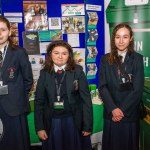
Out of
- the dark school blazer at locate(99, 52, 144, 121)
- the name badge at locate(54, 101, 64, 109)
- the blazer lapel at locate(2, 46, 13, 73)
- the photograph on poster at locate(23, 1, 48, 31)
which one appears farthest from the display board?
the name badge at locate(54, 101, 64, 109)

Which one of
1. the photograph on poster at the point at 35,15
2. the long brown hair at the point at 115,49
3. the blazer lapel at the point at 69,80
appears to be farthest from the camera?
the photograph on poster at the point at 35,15

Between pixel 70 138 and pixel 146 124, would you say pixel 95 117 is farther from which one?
pixel 70 138

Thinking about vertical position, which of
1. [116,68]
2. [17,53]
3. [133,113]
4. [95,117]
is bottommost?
[95,117]

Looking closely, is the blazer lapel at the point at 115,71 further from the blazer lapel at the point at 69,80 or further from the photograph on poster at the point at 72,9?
the photograph on poster at the point at 72,9

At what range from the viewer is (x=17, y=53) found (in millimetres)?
2402

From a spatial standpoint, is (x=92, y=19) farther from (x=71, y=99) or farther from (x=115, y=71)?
(x=71, y=99)

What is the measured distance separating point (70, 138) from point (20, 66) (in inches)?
33.0

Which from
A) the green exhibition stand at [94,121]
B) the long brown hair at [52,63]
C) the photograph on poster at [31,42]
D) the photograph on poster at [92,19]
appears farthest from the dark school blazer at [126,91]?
the photograph on poster at [31,42]

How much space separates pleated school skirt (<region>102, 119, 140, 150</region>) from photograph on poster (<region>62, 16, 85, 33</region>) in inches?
48.3

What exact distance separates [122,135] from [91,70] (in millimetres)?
1060

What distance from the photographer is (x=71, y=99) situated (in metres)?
2.43

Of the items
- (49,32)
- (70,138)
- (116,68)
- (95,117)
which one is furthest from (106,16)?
(70,138)

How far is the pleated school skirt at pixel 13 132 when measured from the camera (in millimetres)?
2445

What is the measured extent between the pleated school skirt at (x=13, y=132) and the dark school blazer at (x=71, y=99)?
0.15m
